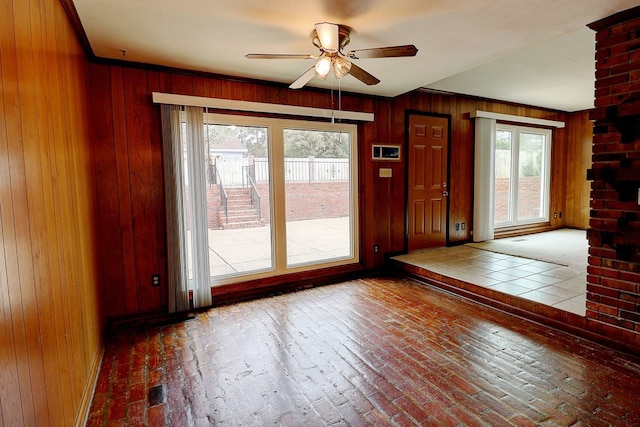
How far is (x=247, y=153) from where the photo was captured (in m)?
3.98

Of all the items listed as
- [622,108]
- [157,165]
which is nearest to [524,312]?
[622,108]

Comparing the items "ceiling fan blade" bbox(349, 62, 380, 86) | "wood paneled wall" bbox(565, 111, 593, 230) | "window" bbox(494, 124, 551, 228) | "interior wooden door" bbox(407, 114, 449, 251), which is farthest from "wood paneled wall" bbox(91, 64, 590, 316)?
"wood paneled wall" bbox(565, 111, 593, 230)

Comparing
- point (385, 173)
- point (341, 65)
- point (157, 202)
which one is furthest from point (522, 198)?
point (157, 202)

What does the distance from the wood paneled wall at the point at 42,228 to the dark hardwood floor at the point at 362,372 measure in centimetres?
44

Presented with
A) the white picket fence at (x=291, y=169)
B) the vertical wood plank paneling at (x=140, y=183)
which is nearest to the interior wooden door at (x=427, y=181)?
the white picket fence at (x=291, y=169)

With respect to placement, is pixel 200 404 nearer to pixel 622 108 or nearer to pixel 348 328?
pixel 348 328

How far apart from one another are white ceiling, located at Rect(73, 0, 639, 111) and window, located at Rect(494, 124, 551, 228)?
8.25 ft

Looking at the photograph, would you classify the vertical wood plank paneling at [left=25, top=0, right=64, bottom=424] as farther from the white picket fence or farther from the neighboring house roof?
the white picket fence

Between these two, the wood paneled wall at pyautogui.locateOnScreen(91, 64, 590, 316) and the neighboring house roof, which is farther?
the neighboring house roof

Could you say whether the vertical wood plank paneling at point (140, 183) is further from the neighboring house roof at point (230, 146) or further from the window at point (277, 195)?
the neighboring house roof at point (230, 146)

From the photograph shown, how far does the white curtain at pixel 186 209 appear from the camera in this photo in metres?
3.38

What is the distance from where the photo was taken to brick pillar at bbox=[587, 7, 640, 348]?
7.82 feet

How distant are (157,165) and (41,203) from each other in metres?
1.95

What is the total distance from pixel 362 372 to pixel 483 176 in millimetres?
4525
